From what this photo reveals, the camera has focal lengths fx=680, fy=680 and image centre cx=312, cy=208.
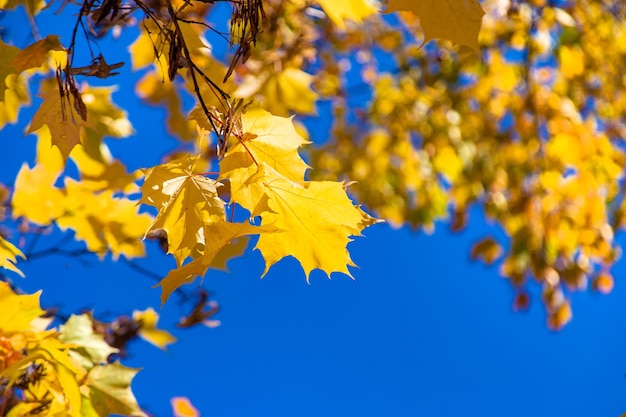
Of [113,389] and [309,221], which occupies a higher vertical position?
[309,221]

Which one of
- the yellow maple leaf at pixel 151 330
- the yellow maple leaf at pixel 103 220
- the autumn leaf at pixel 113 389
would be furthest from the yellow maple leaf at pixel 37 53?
the yellow maple leaf at pixel 151 330

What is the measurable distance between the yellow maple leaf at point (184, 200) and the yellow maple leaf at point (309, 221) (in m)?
0.06

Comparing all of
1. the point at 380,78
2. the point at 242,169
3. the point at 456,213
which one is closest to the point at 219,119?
the point at 242,169

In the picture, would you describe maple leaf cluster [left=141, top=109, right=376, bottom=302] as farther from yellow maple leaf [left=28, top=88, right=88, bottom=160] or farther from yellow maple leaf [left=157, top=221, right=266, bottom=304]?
yellow maple leaf [left=28, top=88, right=88, bottom=160]

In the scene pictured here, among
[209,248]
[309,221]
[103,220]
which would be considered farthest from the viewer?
[103,220]

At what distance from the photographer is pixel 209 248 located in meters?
0.82

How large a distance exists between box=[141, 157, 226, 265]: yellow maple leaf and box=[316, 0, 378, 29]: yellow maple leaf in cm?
44

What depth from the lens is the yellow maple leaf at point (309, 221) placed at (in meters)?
0.88

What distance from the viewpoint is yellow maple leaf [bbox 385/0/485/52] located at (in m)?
0.98

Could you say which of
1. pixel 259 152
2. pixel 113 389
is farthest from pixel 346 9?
pixel 113 389

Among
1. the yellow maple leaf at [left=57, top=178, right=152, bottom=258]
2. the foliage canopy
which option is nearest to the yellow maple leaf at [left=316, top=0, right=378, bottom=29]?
the foliage canopy

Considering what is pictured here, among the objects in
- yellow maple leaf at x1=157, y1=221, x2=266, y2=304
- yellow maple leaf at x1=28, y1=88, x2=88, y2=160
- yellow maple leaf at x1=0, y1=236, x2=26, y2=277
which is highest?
yellow maple leaf at x1=157, y1=221, x2=266, y2=304

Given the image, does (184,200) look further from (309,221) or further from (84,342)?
(84,342)

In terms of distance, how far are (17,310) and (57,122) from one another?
0.32 meters
